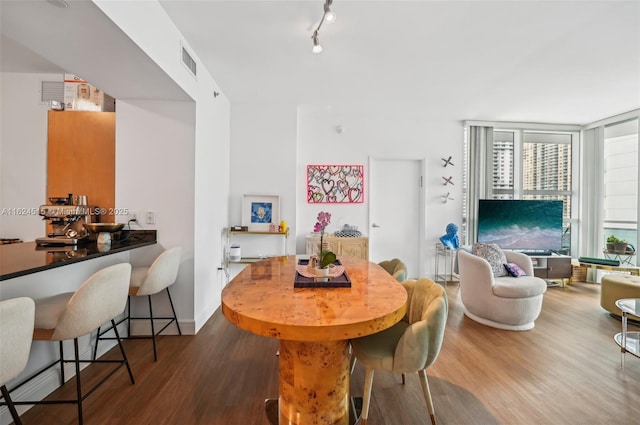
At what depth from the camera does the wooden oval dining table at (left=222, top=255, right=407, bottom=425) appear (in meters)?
1.07

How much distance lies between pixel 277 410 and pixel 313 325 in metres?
1.02

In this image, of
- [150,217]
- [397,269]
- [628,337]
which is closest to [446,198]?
[628,337]

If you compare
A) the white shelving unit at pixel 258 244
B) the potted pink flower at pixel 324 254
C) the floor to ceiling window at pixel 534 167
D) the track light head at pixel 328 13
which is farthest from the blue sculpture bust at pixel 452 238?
the track light head at pixel 328 13

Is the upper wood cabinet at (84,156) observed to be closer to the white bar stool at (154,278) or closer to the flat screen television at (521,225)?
the white bar stool at (154,278)

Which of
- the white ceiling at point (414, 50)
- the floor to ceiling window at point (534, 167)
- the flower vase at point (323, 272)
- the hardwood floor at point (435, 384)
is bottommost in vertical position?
the hardwood floor at point (435, 384)

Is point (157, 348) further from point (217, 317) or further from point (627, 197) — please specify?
point (627, 197)

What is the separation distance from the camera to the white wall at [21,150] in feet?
8.61

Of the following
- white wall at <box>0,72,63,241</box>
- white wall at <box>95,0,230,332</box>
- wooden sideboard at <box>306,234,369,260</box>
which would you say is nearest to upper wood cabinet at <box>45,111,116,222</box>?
white wall at <box>0,72,63,241</box>

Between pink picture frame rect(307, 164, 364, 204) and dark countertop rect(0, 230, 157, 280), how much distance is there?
2.48m

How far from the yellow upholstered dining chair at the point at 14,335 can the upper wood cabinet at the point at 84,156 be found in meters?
1.75

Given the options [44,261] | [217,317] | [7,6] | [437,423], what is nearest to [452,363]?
[437,423]

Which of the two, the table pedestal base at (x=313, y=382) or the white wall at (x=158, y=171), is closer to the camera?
the table pedestal base at (x=313, y=382)

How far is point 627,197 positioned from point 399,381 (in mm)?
5023

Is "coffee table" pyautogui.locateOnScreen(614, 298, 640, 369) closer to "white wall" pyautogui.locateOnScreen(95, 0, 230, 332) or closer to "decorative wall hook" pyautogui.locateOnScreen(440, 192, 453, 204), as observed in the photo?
"decorative wall hook" pyautogui.locateOnScreen(440, 192, 453, 204)
